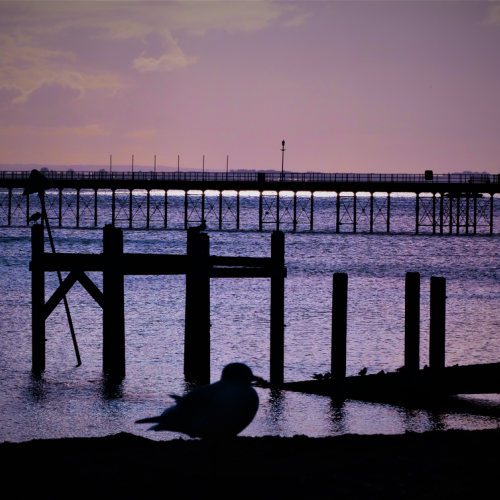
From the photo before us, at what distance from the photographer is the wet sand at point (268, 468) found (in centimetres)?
600

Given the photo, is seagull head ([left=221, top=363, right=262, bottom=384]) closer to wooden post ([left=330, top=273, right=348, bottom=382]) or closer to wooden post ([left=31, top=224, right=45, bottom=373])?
wooden post ([left=330, top=273, right=348, bottom=382])

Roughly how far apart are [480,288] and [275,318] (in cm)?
2518

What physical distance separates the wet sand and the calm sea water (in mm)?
2662

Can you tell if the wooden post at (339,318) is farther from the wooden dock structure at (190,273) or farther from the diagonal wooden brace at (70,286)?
the diagonal wooden brace at (70,286)

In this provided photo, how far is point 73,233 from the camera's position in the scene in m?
78.1

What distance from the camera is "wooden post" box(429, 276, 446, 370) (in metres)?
11.3

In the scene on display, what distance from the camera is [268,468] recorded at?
A: 668cm

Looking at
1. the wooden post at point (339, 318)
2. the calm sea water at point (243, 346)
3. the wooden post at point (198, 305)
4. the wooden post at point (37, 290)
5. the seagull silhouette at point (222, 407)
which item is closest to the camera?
the seagull silhouette at point (222, 407)

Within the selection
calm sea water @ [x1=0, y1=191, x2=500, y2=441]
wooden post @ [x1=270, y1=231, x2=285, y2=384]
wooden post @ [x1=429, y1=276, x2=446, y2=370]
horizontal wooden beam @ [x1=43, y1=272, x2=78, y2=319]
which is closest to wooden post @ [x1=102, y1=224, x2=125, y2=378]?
horizontal wooden beam @ [x1=43, y1=272, x2=78, y2=319]

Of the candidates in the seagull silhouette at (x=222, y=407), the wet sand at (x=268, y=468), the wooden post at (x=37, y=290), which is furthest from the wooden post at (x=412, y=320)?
the seagull silhouette at (x=222, y=407)

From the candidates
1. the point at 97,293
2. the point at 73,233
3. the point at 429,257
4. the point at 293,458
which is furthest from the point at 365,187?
the point at 293,458

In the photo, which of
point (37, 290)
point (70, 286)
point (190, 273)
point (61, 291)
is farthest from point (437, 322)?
point (37, 290)

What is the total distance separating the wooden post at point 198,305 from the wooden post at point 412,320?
2.90 m

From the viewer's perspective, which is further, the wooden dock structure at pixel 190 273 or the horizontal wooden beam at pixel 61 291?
the horizontal wooden beam at pixel 61 291
